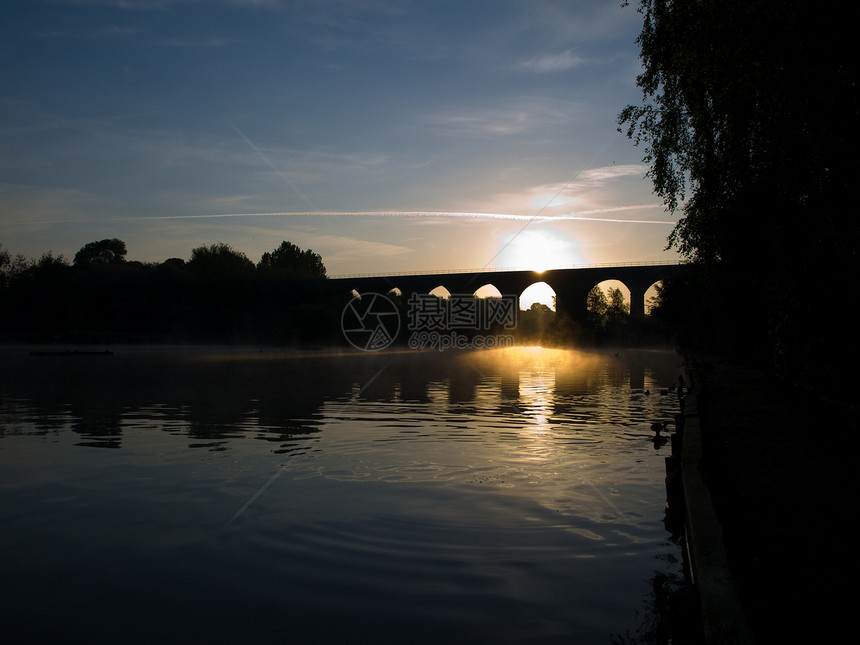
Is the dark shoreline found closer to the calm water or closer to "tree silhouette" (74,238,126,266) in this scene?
the calm water

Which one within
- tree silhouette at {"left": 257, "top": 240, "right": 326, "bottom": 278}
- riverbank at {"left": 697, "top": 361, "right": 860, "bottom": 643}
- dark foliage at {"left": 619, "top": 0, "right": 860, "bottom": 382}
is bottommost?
riverbank at {"left": 697, "top": 361, "right": 860, "bottom": 643}

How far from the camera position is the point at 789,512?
22.8ft

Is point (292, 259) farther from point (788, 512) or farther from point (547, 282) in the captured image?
point (788, 512)

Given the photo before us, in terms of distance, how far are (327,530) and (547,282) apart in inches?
3952

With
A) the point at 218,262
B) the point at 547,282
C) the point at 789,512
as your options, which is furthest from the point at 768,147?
the point at 218,262

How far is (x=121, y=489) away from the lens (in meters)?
9.91

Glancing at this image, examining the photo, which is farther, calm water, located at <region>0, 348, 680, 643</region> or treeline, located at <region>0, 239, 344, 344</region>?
treeline, located at <region>0, 239, 344, 344</region>

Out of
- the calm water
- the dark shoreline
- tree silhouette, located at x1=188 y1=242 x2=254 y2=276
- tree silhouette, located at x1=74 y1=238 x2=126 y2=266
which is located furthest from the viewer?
tree silhouette, located at x1=74 y1=238 x2=126 y2=266

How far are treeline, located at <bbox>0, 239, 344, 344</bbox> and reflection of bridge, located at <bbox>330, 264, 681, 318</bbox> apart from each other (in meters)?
8.16

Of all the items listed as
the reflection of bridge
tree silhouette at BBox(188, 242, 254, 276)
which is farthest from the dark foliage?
tree silhouette at BBox(188, 242, 254, 276)

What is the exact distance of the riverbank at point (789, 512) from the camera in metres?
4.66

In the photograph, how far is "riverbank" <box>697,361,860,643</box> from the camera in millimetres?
4656

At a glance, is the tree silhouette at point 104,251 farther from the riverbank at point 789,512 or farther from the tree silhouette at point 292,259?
the riverbank at point 789,512

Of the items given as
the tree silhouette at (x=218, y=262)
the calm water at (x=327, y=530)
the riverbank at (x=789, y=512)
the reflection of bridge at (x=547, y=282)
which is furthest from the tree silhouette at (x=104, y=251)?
the riverbank at (x=789, y=512)
